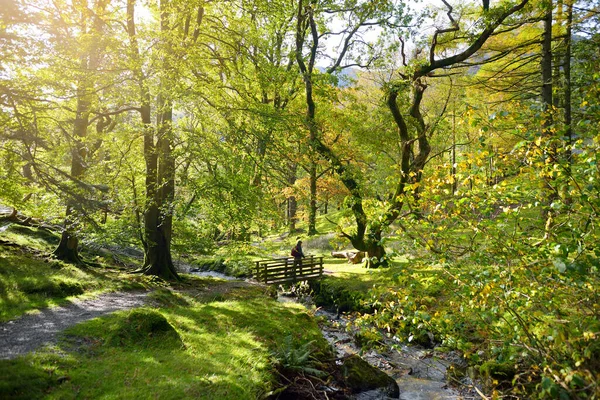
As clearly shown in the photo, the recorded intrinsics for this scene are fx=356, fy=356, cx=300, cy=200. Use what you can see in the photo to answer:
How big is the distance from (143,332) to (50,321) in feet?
8.19

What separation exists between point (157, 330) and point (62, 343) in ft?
5.45

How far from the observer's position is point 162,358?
254 inches

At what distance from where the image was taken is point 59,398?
4.79 metres

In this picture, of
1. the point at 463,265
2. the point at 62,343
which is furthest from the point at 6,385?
the point at 463,265

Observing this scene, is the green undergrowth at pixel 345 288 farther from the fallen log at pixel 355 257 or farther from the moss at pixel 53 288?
the moss at pixel 53 288

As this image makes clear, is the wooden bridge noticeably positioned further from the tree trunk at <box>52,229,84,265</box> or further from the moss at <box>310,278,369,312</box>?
the tree trunk at <box>52,229,84,265</box>

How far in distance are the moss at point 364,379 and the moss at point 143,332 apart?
3728 mm

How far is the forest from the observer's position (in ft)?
15.2

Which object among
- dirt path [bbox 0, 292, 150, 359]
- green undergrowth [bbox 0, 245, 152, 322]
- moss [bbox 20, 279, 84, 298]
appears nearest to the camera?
dirt path [bbox 0, 292, 150, 359]

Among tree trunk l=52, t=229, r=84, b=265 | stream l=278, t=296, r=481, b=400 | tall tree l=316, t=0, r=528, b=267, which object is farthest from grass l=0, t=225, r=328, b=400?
tall tree l=316, t=0, r=528, b=267

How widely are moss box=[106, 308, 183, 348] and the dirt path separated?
1074 mm

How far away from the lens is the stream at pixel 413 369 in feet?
→ 25.8

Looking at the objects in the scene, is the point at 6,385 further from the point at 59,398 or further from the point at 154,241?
the point at 154,241

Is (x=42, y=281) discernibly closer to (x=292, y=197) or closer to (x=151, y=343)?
(x=151, y=343)
